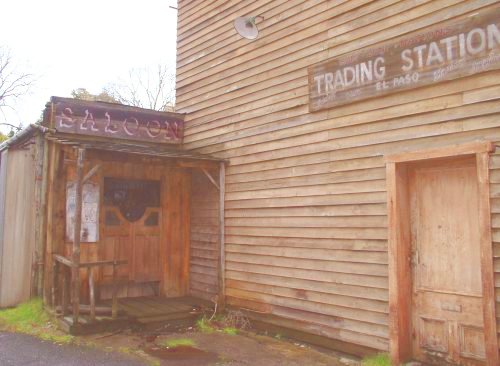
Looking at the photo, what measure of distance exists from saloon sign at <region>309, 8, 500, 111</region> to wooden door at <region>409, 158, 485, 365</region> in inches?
40.7

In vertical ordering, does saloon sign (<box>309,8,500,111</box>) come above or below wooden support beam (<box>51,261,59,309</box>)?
Result: above

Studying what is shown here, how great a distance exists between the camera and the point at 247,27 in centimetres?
785

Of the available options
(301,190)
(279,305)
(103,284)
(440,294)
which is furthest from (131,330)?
(440,294)

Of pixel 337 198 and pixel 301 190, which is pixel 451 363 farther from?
pixel 301 190

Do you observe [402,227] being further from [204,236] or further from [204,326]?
[204,236]

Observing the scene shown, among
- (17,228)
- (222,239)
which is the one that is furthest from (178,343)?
Answer: (17,228)

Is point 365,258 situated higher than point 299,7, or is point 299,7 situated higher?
point 299,7

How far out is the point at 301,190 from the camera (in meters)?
6.86

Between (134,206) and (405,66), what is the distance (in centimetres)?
585

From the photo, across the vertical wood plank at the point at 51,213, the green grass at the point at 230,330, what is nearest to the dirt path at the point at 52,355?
the vertical wood plank at the point at 51,213

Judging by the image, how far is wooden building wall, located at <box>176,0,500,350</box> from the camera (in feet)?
17.4

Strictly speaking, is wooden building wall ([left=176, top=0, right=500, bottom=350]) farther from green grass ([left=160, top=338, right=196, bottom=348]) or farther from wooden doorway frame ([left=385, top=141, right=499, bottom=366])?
green grass ([left=160, top=338, right=196, bottom=348])

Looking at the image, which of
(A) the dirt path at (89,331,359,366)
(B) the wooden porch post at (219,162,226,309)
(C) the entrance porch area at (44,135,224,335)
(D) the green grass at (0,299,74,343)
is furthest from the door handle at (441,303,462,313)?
(D) the green grass at (0,299,74,343)

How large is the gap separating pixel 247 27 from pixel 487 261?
5.32 metres
